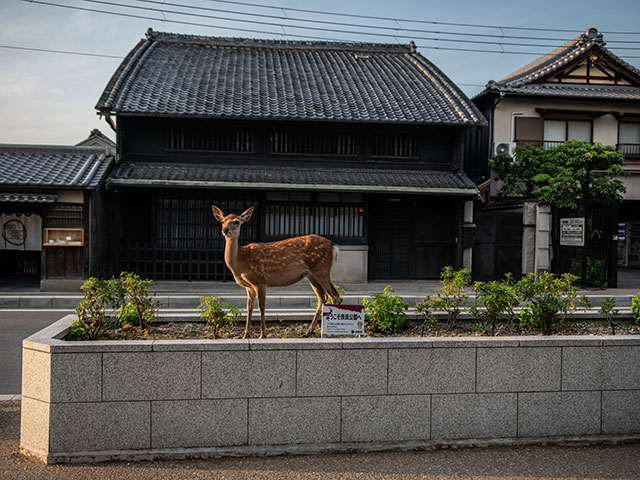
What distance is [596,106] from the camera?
82.0ft

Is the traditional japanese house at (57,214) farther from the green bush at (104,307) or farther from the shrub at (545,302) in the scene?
the shrub at (545,302)

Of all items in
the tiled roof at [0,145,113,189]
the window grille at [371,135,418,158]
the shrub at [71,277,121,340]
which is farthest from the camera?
the window grille at [371,135,418,158]

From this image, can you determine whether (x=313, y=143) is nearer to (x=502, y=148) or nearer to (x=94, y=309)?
(x=502, y=148)

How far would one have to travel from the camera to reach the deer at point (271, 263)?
6.19 m

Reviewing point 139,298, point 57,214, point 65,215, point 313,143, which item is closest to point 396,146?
point 313,143

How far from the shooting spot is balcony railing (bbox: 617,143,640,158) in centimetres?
2525

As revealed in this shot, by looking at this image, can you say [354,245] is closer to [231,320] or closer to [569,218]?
[569,218]

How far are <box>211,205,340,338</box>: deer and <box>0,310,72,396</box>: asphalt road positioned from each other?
338 cm

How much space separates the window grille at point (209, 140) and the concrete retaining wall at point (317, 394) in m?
14.6

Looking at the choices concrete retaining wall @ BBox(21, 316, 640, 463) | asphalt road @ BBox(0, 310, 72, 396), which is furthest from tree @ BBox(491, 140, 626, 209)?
asphalt road @ BBox(0, 310, 72, 396)

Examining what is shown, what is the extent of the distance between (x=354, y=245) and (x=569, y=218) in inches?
288

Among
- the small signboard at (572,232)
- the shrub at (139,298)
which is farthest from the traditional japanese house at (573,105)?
the shrub at (139,298)

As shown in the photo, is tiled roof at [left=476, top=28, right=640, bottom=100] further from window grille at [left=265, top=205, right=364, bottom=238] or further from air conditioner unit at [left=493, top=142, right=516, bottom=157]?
window grille at [left=265, top=205, right=364, bottom=238]

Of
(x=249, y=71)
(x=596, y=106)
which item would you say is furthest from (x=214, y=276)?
(x=596, y=106)
